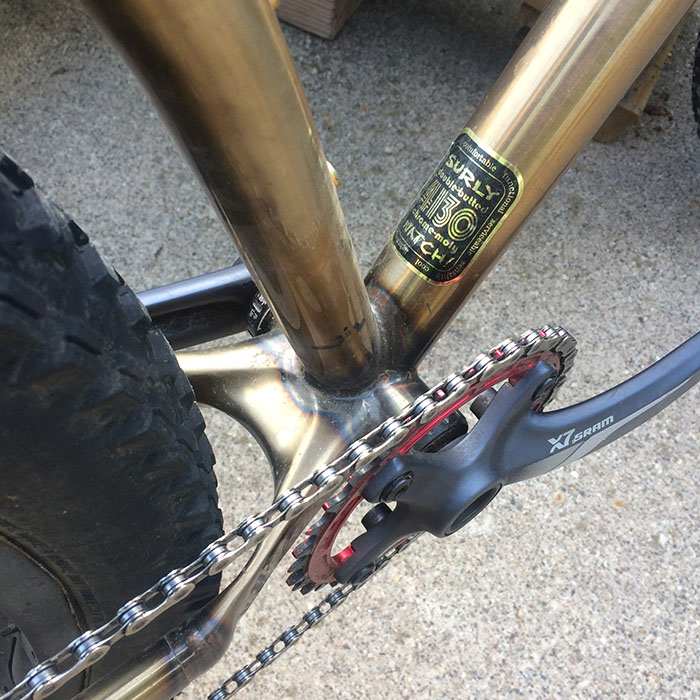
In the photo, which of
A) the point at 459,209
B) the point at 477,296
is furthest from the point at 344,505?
the point at 477,296

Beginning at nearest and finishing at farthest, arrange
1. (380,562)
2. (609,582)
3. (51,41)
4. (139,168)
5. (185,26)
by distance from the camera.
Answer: (185,26)
(380,562)
(609,582)
(139,168)
(51,41)

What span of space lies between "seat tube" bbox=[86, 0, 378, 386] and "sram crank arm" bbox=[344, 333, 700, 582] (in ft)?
0.45

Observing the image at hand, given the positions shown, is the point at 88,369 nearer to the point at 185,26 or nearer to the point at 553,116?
the point at 185,26

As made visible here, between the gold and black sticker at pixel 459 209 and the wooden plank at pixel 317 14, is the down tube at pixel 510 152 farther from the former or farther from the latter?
the wooden plank at pixel 317 14

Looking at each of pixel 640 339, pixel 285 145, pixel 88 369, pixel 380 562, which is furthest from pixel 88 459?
pixel 640 339

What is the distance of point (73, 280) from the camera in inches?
17.8

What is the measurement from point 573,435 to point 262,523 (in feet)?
1.01

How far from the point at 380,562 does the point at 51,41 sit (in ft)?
3.92

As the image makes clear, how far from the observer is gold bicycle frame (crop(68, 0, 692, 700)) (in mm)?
392

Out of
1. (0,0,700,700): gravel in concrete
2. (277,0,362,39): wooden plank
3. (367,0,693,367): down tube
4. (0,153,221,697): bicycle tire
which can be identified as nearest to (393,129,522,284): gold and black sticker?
(367,0,693,367): down tube

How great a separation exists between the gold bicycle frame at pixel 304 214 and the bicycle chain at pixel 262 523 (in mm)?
75

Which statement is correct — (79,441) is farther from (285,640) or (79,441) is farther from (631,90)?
(631,90)

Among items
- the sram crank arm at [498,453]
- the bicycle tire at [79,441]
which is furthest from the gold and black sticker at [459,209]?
the bicycle tire at [79,441]

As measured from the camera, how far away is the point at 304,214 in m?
0.48
